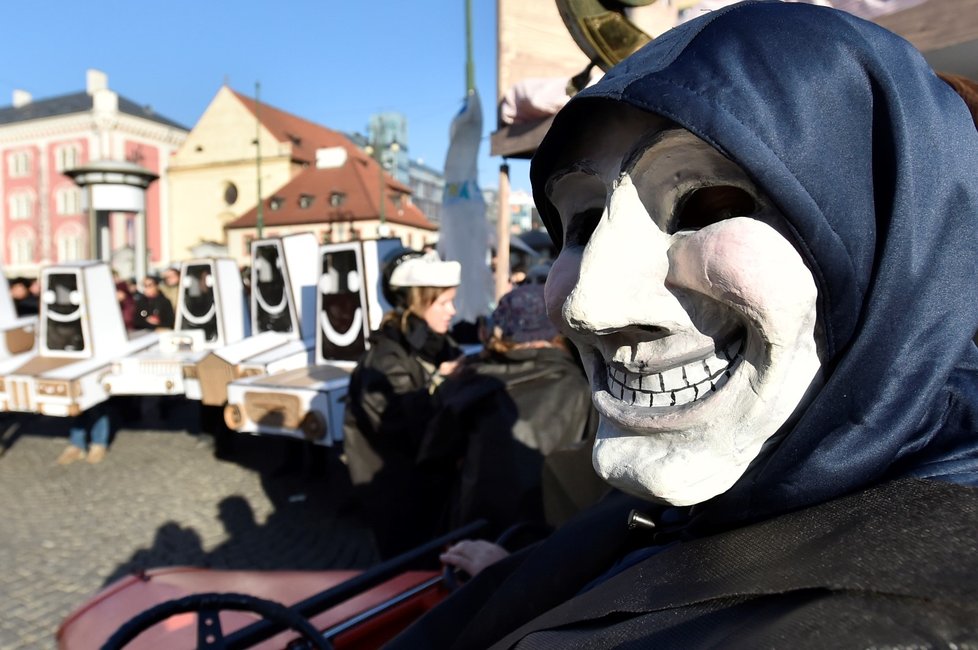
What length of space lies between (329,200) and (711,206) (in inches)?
1383

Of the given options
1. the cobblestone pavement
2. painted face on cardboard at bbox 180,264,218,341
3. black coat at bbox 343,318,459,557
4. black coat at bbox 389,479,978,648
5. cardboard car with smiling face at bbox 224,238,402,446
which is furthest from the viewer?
painted face on cardboard at bbox 180,264,218,341

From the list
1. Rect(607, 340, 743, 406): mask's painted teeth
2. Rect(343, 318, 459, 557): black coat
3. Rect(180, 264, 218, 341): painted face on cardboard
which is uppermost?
Rect(607, 340, 743, 406): mask's painted teeth

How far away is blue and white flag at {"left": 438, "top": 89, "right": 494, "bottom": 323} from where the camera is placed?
608 cm

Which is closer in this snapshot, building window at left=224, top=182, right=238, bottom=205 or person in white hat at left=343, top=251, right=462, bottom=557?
person in white hat at left=343, top=251, right=462, bottom=557

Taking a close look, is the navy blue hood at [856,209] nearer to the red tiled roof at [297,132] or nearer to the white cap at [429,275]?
the white cap at [429,275]

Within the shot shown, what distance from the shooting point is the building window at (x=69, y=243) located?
39.4 meters

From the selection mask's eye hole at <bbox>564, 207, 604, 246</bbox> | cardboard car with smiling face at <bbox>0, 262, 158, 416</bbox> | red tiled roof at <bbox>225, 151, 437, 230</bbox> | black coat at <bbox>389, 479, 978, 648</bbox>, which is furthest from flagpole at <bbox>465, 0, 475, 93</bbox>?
red tiled roof at <bbox>225, 151, 437, 230</bbox>

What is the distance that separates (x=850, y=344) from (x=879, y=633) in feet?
1.02

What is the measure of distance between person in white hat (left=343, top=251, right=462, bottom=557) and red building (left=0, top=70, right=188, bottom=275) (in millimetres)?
38101

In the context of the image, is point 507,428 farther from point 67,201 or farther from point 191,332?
point 67,201

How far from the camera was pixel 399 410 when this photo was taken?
11.3ft

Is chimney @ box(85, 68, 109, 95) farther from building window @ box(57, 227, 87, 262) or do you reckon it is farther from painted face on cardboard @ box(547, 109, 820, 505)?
painted face on cardboard @ box(547, 109, 820, 505)

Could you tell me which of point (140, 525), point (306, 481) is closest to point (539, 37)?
point (306, 481)

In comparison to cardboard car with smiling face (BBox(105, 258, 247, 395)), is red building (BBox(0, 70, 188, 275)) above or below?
above
